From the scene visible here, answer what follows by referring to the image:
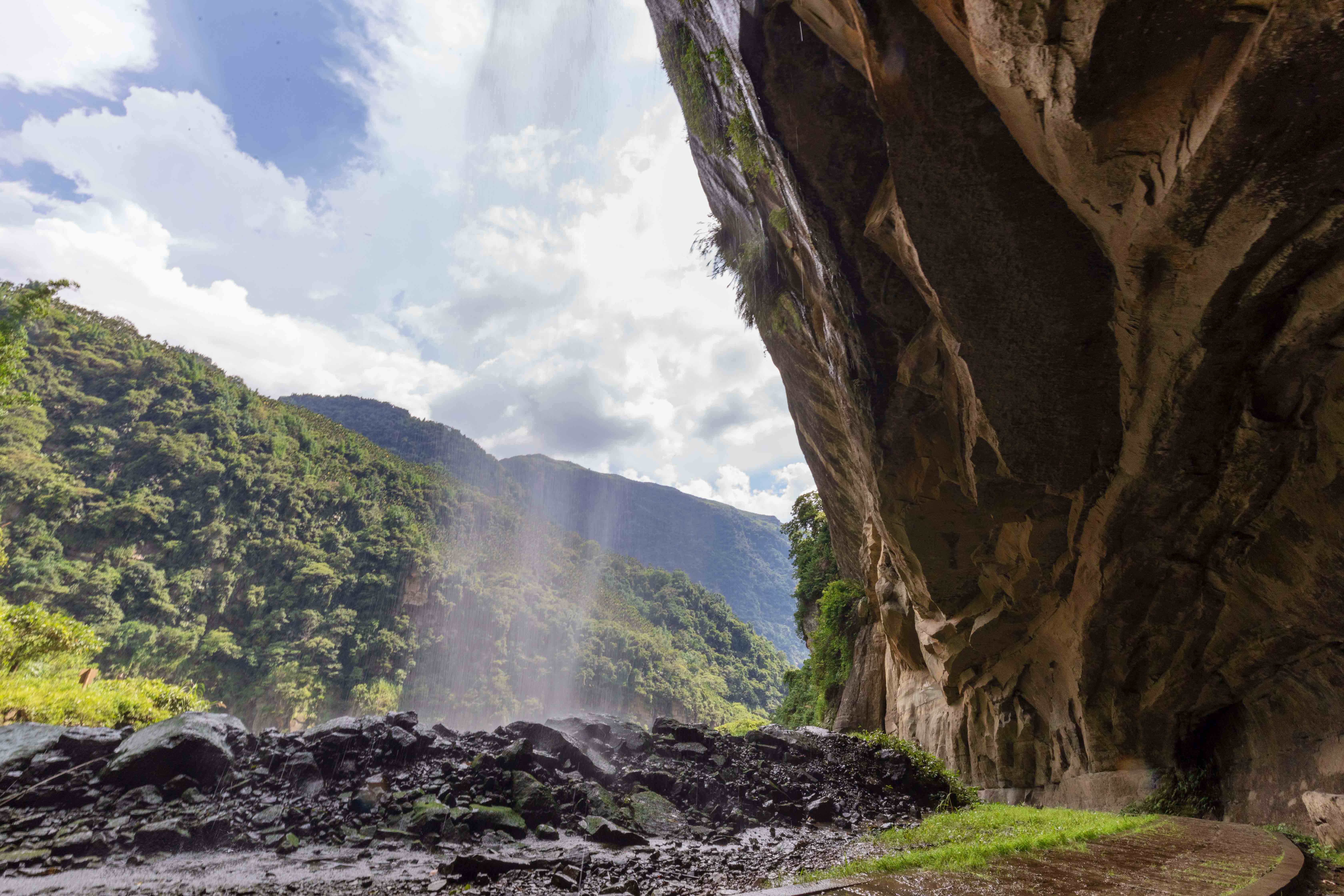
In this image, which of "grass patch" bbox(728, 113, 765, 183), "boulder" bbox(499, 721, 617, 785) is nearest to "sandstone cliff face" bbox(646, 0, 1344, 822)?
"grass patch" bbox(728, 113, 765, 183)

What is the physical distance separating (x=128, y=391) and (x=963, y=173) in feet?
185

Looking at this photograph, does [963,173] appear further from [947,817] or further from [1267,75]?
[947,817]

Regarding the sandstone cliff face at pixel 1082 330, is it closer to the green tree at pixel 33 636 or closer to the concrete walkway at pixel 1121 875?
the concrete walkway at pixel 1121 875

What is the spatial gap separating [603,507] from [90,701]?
159 metres

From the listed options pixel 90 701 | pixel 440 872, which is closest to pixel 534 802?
pixel 440 872

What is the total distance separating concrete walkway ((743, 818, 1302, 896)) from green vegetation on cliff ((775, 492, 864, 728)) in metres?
12.4

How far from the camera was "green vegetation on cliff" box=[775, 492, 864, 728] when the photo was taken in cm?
1798

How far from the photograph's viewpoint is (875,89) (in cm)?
531

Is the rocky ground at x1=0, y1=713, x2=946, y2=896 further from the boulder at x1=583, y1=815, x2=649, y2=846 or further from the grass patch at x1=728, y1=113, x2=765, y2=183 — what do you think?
the grass patch at x1=728, y1=113, x2=765, y2=183

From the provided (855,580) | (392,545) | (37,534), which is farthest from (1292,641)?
(392,545)

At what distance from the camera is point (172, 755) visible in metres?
7.54

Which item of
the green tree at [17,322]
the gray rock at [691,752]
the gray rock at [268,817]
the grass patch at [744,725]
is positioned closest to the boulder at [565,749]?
the gray rock at [691,752]

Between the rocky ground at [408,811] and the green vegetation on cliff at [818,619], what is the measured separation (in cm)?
735

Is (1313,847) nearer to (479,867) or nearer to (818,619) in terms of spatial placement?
(479,867)
